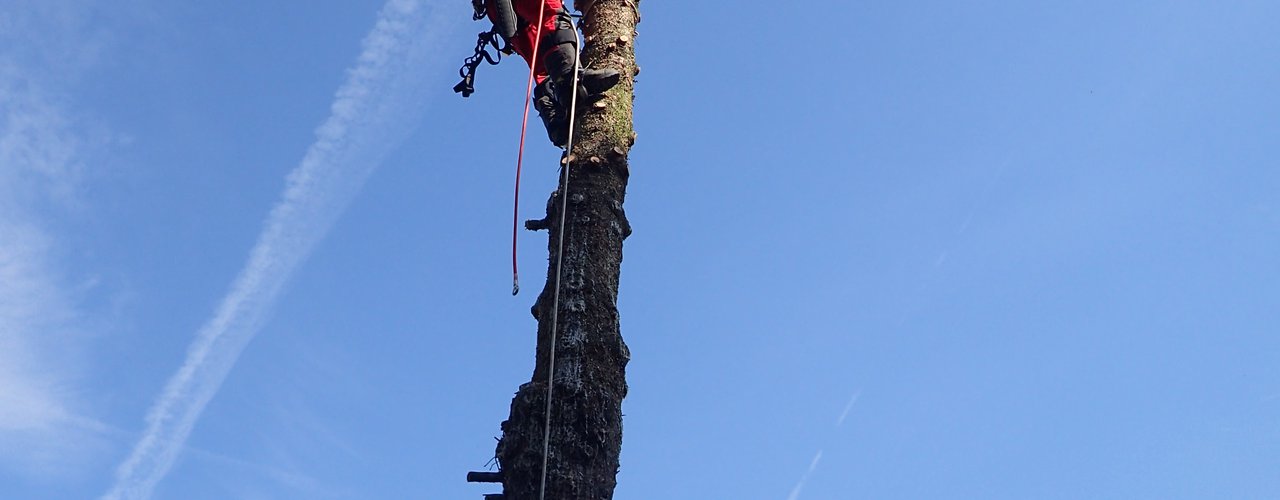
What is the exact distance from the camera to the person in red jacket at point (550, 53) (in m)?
3.64

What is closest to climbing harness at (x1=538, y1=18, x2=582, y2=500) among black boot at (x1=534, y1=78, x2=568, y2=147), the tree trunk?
the tree trunk

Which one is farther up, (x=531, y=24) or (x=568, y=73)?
(x=531, y=24)

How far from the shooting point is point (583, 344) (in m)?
2.98

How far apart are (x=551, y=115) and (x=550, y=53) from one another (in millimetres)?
225

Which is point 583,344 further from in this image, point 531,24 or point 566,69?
point 531,24

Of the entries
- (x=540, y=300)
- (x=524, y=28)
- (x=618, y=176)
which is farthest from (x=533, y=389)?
(x=524, y=28)

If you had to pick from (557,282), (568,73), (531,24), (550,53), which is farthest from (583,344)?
(531,24)

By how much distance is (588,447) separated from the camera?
2.81 m

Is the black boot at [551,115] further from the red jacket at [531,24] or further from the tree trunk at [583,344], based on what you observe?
the tree trunk at [583,344]

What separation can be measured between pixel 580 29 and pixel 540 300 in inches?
48.4

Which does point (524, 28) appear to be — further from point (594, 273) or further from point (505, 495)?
point (505, 495)

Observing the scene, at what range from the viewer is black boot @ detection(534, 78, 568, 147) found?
3930 mm

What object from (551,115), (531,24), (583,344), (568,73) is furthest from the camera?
(531,24)

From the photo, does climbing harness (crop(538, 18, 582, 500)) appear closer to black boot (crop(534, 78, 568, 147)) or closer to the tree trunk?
the tree trunk
